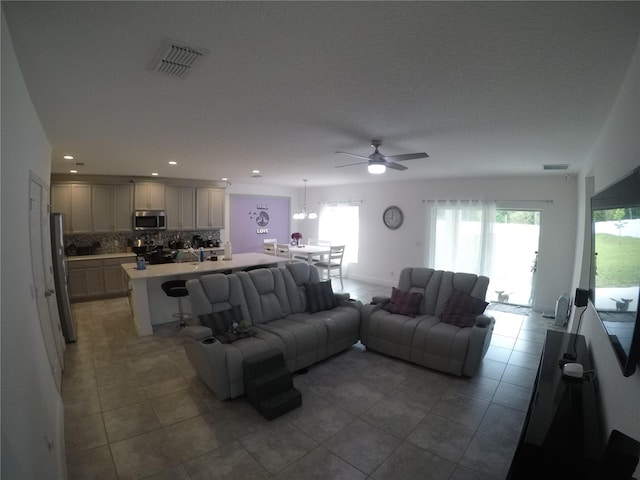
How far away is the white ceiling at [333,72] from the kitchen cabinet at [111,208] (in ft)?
10.5

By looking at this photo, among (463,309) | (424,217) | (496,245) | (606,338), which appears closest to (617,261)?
(606,338)

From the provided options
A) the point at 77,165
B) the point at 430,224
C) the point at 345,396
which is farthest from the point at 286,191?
the point at 345,396

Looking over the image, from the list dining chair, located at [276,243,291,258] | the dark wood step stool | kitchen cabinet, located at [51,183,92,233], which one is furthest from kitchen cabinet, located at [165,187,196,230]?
the dark wood step stool

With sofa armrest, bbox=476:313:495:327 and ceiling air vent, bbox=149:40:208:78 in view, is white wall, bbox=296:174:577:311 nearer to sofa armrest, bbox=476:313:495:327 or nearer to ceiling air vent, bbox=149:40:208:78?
sofa armrest, bbox=476:313:495:327

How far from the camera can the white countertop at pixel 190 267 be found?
4219mm

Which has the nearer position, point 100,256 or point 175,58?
point 175,58

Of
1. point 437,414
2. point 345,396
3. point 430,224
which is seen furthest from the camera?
point 430,224

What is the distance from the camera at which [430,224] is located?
22.3ft

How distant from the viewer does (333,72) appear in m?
1.85

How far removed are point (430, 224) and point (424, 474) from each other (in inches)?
213

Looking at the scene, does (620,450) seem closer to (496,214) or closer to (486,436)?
(486,436)

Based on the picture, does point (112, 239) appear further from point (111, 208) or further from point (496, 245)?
point (496, 245)

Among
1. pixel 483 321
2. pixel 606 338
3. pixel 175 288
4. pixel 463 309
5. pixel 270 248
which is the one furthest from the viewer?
pixel 270 248

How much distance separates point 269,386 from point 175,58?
8.38ft
